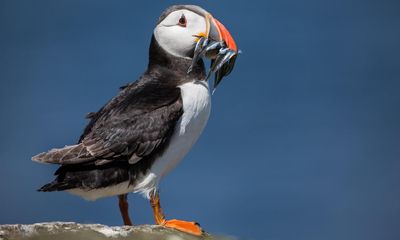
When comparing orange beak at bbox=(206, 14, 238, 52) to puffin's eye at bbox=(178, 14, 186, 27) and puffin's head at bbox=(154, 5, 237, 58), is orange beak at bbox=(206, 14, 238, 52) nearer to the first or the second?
puffin's head at bbox=(154, 5, 237, 58)

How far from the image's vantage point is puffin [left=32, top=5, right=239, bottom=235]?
275 inches

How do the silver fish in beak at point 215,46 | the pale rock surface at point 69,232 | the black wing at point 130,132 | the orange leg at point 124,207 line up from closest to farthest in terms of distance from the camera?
the pale rock surface at point 69,232, the black wing at point 130,132, the orange leg at point 124,207, the silver fish in beak at point 215,46

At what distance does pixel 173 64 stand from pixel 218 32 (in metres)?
0.56

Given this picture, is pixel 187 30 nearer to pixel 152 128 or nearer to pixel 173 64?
pixel 173 64

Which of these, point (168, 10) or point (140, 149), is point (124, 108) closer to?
point (140, 149)

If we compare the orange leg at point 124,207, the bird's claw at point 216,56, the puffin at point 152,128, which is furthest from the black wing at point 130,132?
the orange leg at point 124,207

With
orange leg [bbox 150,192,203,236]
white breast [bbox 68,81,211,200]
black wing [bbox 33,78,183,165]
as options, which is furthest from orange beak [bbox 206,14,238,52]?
orange leg [bbox 150,192,203,236]

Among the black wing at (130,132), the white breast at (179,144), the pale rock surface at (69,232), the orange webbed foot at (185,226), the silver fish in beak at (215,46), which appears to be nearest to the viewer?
the pale rock surface at (69,232)

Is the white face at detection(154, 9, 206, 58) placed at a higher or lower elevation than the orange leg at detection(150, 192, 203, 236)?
higher

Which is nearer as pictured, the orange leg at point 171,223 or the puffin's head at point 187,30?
the orange leg at point 171,223

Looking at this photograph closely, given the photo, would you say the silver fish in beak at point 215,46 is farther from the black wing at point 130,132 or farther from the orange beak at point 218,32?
the black wing at point 130,132

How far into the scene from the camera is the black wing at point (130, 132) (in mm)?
6934

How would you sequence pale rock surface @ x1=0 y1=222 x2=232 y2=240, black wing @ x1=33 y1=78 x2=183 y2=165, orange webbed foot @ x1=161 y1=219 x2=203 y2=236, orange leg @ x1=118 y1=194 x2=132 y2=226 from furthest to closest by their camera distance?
orange leg @ x1=118 y1=194 x2=132 y2=226 → black wing @ x1=33 y1=78 x2=183 y2=165 → orange webbed foot @ x1=161 y1=219 x2=203 y2=236 → pale rock surface @ x1=0 y1=222 x2=232 y2=240

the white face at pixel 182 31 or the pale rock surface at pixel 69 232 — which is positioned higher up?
the white face at pixel 182 31
